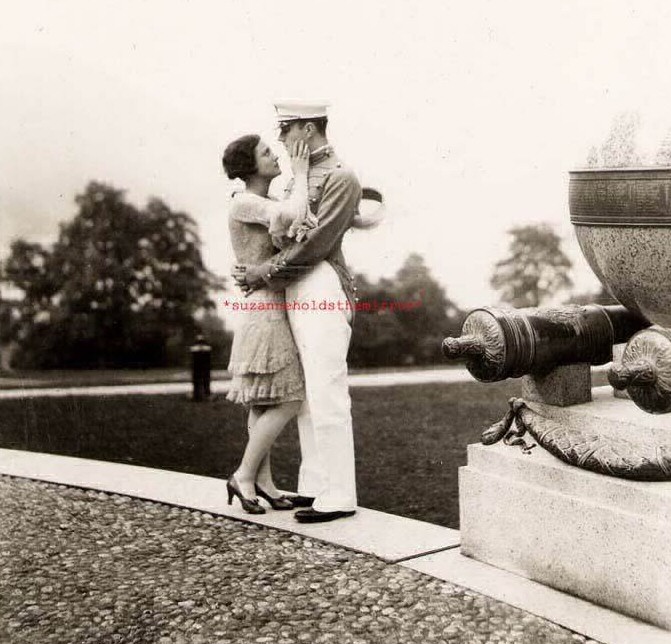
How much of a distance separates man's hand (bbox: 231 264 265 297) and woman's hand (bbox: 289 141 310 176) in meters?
0.53

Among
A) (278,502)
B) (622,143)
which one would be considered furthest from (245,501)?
(622,143)

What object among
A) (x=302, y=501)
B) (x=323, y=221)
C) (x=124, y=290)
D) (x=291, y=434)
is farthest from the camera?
(x=124, y=290)

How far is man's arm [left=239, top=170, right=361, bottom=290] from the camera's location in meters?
5.24

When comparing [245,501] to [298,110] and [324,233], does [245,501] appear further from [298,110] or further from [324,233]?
[298,110]

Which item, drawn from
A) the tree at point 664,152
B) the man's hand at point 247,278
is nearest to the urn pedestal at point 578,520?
the tree at point 664,152

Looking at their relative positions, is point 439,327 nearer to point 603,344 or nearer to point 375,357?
point 375,357

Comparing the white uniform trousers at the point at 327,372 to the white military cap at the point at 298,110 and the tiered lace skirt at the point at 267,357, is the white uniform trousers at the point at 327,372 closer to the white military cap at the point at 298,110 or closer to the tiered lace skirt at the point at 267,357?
the tiered lace skirt at the point at 267,357

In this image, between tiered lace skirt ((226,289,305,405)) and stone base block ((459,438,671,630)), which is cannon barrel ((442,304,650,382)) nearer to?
stone base block ((459,438,671,630))

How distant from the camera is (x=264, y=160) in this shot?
551cm

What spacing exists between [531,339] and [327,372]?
3.91ft

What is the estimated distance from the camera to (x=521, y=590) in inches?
173

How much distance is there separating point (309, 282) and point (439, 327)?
9211mm

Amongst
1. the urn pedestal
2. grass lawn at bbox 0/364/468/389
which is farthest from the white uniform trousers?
grass lawn at bbox 0/364/468/389

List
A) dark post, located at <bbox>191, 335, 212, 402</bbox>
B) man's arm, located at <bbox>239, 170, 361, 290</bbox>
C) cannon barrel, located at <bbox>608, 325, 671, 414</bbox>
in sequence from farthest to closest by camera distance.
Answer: dark post, located at <bbox>191, 335, 212, 402</bbox>
man's arm, located at <bbox>239, 170, 361, 290</bbox>
cannon barrel, located at <bbox>608, 325, 671, 414</bbox>
